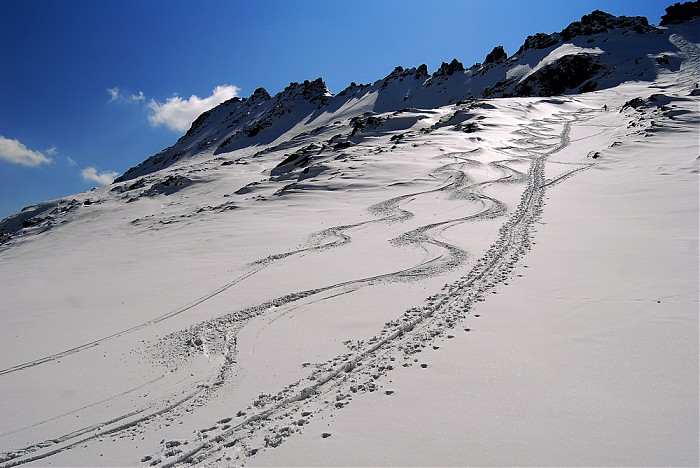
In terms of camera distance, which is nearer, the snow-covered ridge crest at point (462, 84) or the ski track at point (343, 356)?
the ski track at point (343, 356)

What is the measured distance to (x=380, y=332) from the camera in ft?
19.5

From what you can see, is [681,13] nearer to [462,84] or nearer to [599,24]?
[599,24]

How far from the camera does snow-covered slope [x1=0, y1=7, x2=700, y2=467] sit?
3850mm

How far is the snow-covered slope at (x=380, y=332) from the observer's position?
12.6 feet

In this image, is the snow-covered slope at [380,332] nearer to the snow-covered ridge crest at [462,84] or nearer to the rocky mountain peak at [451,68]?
the snow-covered ridge crest at [462,84]

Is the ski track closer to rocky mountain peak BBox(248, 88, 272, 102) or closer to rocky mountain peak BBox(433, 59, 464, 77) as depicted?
rocky mountain peak BBox(433, 59, 464, 77)

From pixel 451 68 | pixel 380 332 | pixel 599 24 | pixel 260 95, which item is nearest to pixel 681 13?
pixel 599 24

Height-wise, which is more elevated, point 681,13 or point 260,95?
point 260,95

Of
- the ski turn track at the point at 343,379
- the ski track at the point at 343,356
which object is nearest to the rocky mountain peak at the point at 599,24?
the ski track at the point at 343,356

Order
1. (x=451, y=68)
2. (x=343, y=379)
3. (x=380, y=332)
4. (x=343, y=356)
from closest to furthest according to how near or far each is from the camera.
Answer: (x=343, y=379) < (x=343, y=356) < (x=380, y=332) < (x=451, y=68)

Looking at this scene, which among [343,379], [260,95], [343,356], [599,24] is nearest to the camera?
[343,379]

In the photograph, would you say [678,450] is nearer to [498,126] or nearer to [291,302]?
[291,302]

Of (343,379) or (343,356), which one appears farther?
(343,356)

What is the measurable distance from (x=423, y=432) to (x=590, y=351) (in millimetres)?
2628
